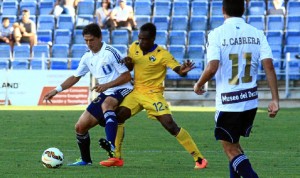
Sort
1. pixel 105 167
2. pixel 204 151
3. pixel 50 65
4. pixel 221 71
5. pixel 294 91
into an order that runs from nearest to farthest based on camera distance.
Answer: pixel 221 71 → pixel 105 167 → pixel 204 151 → pixel 294 91 → pixel 50 65

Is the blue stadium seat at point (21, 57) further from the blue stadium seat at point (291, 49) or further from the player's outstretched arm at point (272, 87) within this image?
the player's outstretched arm at point (272, 87)

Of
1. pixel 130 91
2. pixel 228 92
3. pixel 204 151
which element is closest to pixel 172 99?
pixel 204 151

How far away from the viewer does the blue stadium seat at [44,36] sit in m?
34.7

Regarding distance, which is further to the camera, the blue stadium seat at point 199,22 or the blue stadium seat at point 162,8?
the blue stadium seat at point 162,8

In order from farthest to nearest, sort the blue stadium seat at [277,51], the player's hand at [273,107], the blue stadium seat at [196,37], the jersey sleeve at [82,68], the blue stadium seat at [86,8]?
the blue stadium seat at [86,8]
the blue stadium seat at [196,37]
the blue stadium seat at [277,51]
the jersey sleeve at [82,68]
the player's hand at [273,107]

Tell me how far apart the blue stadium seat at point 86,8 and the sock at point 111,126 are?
880 inches

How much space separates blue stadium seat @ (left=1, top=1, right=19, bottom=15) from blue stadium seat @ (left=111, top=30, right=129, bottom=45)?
4561mm

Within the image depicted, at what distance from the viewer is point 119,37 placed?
111ft

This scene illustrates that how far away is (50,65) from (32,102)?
2280 mm

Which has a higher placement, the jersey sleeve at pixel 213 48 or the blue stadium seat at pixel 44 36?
the jersey sleeve at pixel 213 48

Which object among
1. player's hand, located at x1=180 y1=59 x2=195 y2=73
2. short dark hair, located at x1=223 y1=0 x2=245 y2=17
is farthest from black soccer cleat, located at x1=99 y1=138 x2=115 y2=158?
short dark hair, located at x1=223 y1=0 x2=245 y2=17

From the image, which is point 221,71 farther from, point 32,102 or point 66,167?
point 32,102

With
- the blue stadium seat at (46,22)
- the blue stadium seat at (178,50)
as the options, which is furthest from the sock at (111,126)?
the blue stadium seat at (46,22)

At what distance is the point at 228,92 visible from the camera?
9734 millimetres
